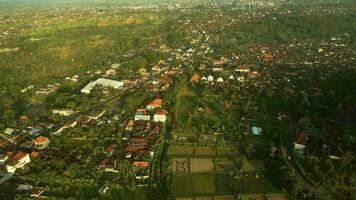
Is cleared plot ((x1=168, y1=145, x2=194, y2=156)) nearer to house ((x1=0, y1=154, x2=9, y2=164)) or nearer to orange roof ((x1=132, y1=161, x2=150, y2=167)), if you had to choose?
orange roof ((x1=132, y1=161, x2=150, y2=167))

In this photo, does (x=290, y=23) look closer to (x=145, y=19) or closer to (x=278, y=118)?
(x=145, y=19)

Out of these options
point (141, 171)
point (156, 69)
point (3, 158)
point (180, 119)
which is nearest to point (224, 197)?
point (141, 171)

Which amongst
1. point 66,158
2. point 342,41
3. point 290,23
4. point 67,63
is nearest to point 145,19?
point 290,23

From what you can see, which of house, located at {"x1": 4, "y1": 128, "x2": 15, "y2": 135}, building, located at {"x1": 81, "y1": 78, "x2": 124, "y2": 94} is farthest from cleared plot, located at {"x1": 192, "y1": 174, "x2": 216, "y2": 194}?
building, located at {"x1": 81, "y1": 78, "x2": 124, "y2": 94}

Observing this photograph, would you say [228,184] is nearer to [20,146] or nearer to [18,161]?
[18,161]

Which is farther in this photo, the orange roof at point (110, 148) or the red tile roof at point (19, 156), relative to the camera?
the orange roof at point (110, 148)

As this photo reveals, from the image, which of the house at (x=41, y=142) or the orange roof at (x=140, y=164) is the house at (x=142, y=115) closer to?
the orange roof at (x=140, y=164)

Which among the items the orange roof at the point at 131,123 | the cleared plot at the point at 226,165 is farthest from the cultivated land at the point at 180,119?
the cleared plot at the point at 226,165
